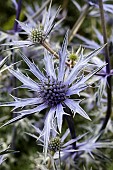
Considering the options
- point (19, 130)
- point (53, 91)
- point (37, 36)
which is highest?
point (37, 36)

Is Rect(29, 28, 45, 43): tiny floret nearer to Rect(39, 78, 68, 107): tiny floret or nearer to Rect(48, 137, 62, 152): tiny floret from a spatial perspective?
Rect(39, 78, 68, 107): tiny floret

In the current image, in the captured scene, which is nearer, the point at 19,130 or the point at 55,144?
the point at 55,144

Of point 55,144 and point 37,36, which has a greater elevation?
point 37,36

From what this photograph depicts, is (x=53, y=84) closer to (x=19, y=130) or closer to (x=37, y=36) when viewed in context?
(x=37, y=36)

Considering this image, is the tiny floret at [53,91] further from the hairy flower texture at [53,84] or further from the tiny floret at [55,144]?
the tiny floret at [55,144]

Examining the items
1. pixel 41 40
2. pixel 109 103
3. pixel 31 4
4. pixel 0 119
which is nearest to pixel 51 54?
pixel 41 40

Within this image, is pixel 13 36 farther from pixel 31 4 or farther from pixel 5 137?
pixel 31 4

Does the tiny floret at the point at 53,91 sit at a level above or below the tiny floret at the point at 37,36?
below

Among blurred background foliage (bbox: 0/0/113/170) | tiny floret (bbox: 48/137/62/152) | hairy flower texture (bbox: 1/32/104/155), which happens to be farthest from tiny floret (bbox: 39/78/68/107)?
blurred background foliage (bbox: 0/0/113/170)

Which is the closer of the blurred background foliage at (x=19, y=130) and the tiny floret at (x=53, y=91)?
the tiny floret at (x=53, y=91)

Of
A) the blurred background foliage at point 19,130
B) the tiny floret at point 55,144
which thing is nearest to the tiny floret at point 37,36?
the tiny floret at point 55,144

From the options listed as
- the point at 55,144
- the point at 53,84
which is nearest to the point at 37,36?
the point at 53,84
